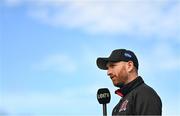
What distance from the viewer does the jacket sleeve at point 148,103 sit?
20.9ft

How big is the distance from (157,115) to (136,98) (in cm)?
35

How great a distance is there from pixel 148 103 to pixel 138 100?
0.51 ft

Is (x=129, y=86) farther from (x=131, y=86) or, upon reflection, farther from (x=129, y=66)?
(x=129, y=66)

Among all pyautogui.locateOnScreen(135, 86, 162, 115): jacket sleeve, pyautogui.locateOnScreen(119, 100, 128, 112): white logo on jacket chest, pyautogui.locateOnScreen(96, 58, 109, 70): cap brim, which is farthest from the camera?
pyautogui.locateOnScreen(96, 58, 109, 70): cap brim

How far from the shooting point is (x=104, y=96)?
21.9 ft

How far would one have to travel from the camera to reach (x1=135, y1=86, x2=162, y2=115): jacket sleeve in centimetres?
638

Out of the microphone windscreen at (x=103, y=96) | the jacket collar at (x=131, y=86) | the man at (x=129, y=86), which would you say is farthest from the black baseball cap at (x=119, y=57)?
the microphone windscreen at (x=103, y=96)

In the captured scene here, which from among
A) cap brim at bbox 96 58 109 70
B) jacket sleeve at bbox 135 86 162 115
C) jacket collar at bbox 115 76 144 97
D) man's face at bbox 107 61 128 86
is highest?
cap brim at bbox 96 58 109 70

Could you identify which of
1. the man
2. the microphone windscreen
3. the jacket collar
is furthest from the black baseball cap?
the microphone windscreen

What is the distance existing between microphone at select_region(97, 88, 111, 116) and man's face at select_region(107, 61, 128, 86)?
242 mm

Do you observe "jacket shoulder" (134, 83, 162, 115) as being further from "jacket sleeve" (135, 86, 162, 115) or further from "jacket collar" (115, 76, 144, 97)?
"jacket collar" (115, 76, 144, 97)

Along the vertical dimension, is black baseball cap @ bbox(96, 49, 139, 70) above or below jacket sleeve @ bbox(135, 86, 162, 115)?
above

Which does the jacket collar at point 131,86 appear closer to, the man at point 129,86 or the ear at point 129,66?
the man at point 129,86

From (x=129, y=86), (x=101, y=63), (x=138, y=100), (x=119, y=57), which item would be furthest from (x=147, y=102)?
(x=101, y=63)
